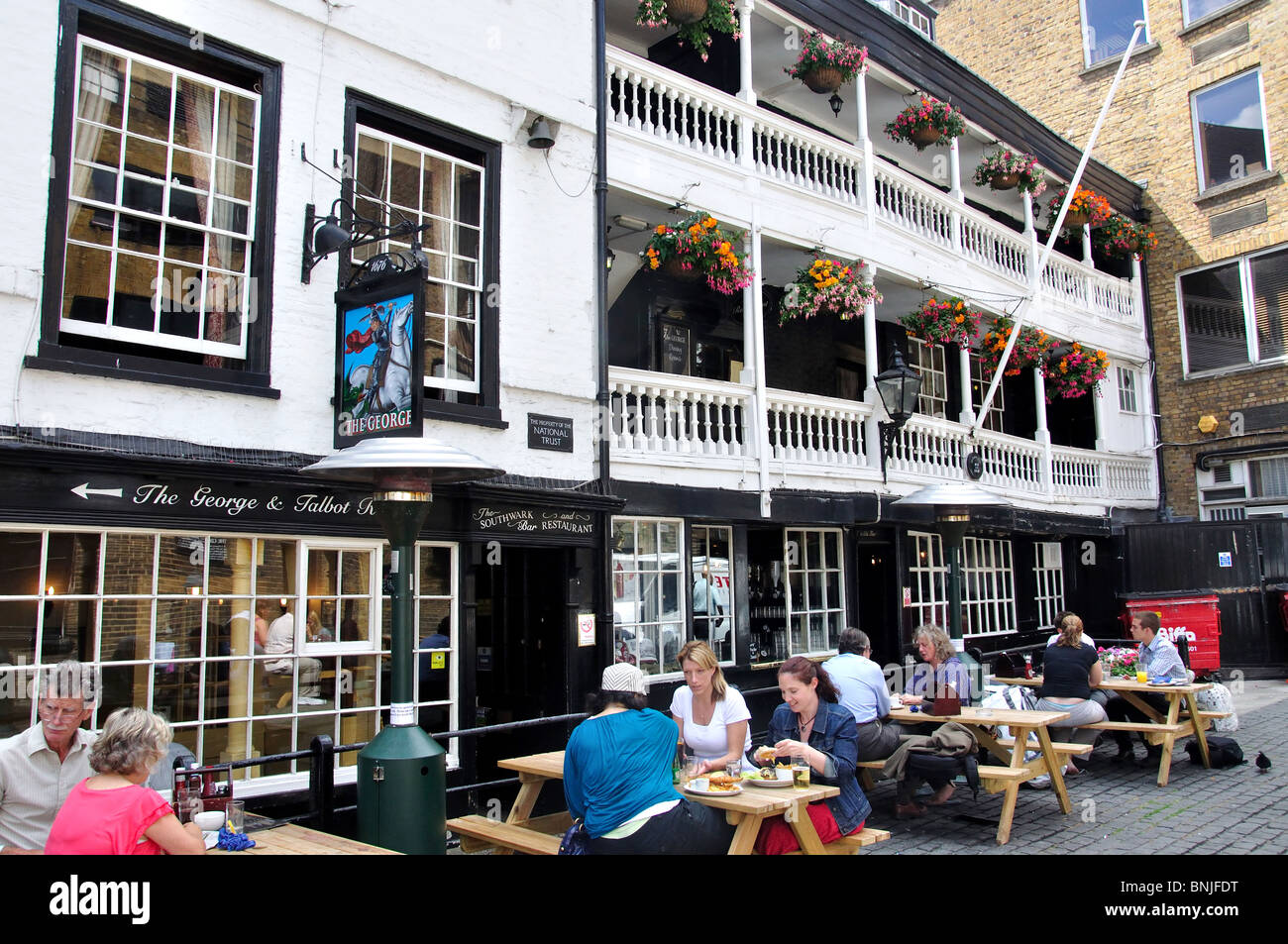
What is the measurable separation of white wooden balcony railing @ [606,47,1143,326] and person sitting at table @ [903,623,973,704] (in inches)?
228

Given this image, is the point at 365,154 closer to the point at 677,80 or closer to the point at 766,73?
the point at 677,80

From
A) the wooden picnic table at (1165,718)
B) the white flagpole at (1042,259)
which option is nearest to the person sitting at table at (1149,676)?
the wooden picnic table at (1165,718)

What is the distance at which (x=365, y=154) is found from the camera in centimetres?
797

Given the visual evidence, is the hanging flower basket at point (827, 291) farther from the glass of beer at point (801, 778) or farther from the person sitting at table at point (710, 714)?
the glass of beer at point (801, 778)

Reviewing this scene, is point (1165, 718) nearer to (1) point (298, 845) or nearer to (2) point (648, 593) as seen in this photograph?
(2) point (648, 593)

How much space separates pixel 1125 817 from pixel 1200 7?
58.4 feet

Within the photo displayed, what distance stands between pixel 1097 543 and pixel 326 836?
54.4 feet

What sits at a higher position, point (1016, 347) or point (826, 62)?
point (826, 62)

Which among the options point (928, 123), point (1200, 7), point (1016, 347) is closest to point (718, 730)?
point (928, 123)

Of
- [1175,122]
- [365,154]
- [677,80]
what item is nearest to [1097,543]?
[1175,122]

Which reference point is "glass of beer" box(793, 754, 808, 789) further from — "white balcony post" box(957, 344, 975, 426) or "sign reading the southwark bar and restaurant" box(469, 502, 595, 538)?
"white balcony post" box(957, 344, 975, 426)

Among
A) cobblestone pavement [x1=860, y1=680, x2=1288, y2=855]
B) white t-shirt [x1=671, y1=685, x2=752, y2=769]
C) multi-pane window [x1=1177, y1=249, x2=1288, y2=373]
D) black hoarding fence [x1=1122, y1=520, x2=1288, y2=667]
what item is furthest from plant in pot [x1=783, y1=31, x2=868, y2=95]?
multi-pane window [x1=1177, y1=249, x2=1288, y2=373]

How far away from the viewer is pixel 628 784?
4762 millimetres

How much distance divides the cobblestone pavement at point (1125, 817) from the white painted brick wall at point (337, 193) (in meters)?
4.31
